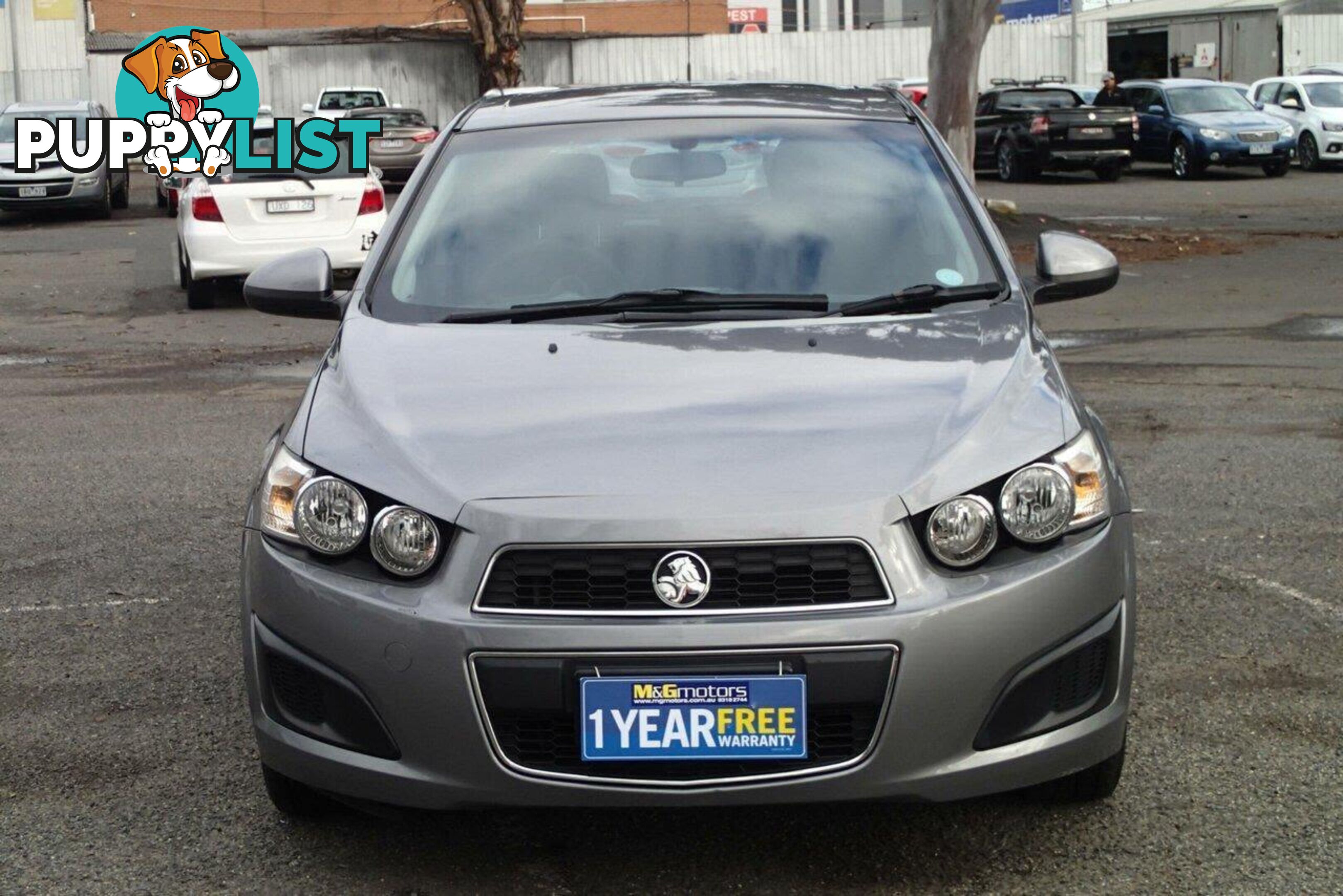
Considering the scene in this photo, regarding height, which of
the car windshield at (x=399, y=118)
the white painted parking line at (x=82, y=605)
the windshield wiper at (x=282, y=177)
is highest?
the windshield wiper at (x=282, y=177)

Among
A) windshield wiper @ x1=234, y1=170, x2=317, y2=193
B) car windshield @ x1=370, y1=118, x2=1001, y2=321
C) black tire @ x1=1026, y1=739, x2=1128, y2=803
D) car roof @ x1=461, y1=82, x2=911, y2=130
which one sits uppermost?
car roof @ x1=461, y1=82, x2=911, y2=130

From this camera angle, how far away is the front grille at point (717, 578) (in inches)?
128

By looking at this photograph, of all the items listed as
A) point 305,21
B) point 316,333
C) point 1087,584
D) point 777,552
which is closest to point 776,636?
point 777,552

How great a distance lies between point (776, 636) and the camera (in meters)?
3.19

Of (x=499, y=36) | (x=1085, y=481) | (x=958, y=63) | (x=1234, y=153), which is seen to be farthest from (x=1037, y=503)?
(x=499, y=36)

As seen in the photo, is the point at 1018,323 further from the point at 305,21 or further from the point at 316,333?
the point at 305,21

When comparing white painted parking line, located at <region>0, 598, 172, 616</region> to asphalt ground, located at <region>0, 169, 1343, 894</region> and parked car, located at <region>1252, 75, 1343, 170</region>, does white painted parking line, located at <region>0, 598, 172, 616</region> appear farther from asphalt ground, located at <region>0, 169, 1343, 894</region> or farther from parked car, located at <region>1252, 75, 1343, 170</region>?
parked car, located at <region>1252, 75, 1343, 170</region>

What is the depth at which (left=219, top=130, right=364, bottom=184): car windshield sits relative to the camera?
1488 cm

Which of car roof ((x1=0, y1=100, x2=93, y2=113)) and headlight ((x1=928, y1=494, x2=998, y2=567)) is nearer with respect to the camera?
headlight ((x1=928, y1=494, x2=998, y2=567))

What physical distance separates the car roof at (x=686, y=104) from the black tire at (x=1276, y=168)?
26.0m

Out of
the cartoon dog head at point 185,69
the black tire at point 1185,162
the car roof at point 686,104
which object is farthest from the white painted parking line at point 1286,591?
the cartoon dog head at point 185,69

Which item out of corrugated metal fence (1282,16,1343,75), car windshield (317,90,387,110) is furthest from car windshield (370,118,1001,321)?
corrugated metal fence (1282,16,1343,75)

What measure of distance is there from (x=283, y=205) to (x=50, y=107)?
45.1ft

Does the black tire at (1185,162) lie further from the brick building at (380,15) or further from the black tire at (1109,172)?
the brick building at (380,15)
